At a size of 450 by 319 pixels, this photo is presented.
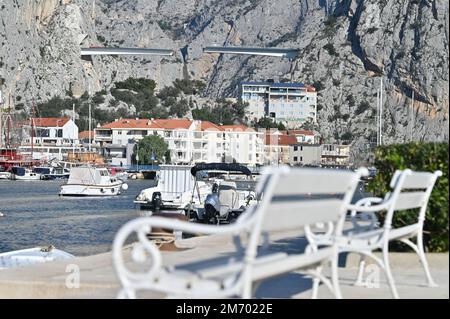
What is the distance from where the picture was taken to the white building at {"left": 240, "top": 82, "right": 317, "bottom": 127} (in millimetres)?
149875

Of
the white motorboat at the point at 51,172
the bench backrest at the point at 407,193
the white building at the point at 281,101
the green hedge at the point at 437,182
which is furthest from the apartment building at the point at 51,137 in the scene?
the bench backrest at the point at 407,193

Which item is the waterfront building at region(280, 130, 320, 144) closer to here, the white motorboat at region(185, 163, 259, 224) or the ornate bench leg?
the white motorboat at region(185, 163, 259, 224)

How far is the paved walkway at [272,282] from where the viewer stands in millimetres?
6258

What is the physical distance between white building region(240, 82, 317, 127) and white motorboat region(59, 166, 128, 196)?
84300mm

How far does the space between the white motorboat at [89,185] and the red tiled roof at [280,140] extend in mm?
57625

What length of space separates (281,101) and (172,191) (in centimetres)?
11756

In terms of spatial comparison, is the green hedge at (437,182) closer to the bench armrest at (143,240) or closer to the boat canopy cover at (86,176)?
the bench armrest at (143,240)

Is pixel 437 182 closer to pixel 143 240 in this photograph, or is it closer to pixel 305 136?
pixel 143 240

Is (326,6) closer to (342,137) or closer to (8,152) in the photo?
(342,137)

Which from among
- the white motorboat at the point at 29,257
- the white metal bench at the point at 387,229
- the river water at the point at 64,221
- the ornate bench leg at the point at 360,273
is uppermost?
the white metal bench at the point at 387,229

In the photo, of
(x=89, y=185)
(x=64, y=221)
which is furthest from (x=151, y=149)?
(x=64, y=221)

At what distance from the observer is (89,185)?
64.2 m

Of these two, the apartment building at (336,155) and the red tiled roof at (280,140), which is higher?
the red tiled roof at (280,140)
